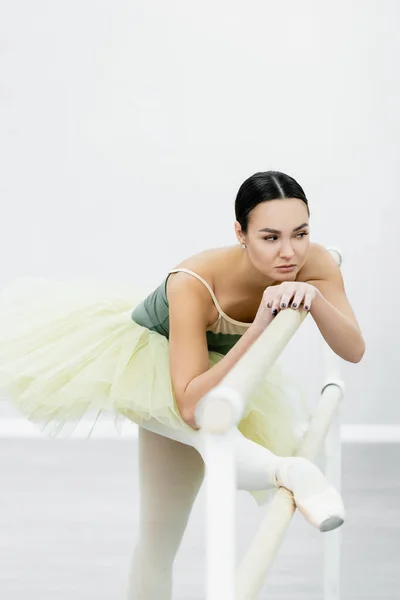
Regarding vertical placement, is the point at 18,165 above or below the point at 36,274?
above

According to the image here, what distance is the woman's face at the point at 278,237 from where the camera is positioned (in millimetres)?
1519

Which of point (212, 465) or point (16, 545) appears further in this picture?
point (16, 545)

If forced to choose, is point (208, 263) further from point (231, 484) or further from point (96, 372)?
point (231, 484)

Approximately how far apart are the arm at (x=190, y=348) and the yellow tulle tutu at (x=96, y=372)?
0.27 feet

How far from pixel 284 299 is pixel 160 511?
0.65 m

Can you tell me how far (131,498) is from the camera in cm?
324

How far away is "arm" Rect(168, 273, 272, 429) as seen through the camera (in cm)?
144

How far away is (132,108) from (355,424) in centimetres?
144

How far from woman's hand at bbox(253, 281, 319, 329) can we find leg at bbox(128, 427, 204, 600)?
536 mm

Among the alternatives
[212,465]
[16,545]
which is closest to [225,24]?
[16,545]

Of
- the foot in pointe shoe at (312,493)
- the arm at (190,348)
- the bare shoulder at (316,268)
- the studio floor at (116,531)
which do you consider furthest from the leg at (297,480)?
the studio floor at (116,531)

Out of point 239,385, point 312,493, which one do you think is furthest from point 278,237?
point 239,385

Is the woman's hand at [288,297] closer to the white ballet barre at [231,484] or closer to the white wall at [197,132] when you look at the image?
the white ballet barre at [231,484]

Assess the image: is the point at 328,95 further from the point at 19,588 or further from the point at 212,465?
the point at 212,465
